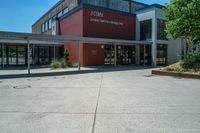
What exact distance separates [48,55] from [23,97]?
24.9 meters

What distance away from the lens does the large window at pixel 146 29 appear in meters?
28.0

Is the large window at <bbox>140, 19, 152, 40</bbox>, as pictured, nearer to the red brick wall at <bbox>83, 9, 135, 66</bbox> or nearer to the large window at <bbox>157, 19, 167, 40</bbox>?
the large window at <bbox>157, 19, 167, 40</bbox>

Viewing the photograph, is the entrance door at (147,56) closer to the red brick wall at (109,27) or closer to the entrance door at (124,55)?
the entrance door at (124,55)

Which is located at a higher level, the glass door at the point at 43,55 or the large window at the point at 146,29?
the large window at the point at 146,29

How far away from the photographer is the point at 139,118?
18.2 feet

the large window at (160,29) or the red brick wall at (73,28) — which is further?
the large window at (160,29)

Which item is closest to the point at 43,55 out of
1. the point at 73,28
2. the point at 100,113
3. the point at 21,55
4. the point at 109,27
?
the point at 21,55

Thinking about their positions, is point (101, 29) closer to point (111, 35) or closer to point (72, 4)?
point (111, 35)

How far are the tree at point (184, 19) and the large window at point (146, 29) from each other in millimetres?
9971

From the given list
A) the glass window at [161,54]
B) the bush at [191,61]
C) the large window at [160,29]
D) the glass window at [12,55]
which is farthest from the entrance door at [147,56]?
the glass window at [12,55]

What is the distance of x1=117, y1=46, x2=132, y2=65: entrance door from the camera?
28.4m

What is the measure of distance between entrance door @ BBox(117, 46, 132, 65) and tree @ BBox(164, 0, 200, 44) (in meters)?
10.9

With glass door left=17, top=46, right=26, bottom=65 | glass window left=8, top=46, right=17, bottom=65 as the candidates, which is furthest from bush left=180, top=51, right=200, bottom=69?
glass window left=8, top=46, right=17, bottom=65

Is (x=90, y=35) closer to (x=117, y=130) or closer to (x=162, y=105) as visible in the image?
(x=162, y=105)
